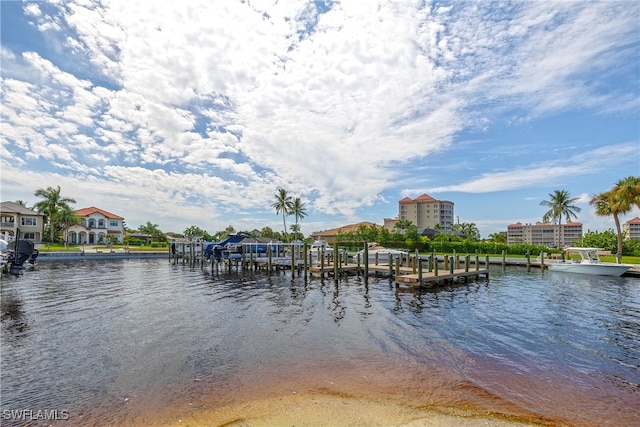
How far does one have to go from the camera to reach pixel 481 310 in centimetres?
1661

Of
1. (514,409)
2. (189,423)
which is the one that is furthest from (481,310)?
(189,423)

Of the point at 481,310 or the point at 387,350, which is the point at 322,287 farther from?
the point at 387,350

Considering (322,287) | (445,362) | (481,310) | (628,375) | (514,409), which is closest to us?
(514,409)

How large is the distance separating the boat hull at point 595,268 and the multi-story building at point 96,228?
2911 inches

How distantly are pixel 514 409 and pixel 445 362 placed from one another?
103 inches

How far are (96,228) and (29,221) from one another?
1383 centimetres

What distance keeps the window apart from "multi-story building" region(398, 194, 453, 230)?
101 m

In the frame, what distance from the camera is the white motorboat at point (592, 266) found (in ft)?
93.9

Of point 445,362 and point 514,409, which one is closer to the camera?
point 514,409

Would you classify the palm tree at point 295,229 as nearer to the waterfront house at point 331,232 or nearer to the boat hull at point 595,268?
the waterfront house at point 331,232

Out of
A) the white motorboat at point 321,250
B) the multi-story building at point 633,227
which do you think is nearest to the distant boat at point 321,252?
the white motorboat at point 321,250

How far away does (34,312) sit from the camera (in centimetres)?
1538

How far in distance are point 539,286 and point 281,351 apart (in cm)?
2178

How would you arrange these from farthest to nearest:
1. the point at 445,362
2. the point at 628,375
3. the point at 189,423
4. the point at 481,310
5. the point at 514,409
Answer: the point at 481,310, the point at 445,362, the point at 628,375, the point at 514,409, the point at 189,423
